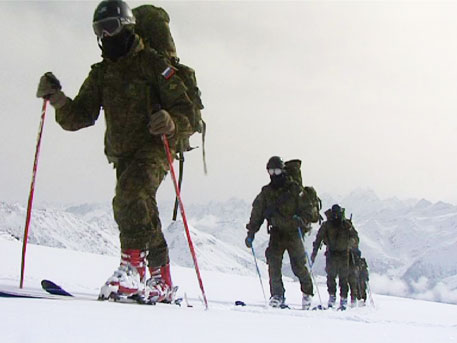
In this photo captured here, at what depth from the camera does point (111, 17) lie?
4.16 metres

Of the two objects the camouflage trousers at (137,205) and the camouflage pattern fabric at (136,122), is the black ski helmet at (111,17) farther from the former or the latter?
the camouflage trousers at (137,205)

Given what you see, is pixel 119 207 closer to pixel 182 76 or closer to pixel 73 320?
pixel 182 76

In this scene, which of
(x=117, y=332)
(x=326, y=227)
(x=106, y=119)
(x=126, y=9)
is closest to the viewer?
(x=117, y=332)

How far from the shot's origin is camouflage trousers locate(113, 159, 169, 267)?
4.03 m

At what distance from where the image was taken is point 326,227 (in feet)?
47.4

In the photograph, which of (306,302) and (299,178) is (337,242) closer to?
(299,178)

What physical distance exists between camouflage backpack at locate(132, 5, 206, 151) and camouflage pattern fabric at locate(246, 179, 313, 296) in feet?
15.8

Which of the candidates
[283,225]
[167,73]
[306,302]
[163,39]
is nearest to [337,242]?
[306,302]

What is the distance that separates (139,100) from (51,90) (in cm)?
73

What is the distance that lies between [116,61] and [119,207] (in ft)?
3.82

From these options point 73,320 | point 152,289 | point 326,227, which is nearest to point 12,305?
point 73,320

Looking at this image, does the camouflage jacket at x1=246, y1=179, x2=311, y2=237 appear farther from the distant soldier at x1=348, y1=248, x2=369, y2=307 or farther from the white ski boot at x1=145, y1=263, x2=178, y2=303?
the distant soldier at x1=348, y1=248, x2=369, y2=307

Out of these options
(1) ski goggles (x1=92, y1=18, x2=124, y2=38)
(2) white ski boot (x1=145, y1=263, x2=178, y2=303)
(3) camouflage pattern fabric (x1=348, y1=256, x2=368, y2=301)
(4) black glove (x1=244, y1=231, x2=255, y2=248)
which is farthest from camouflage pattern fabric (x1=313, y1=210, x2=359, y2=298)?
(1) ski goggles (x1=92, y1=18, x2=124, y2=38)

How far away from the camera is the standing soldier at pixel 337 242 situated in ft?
46.8
